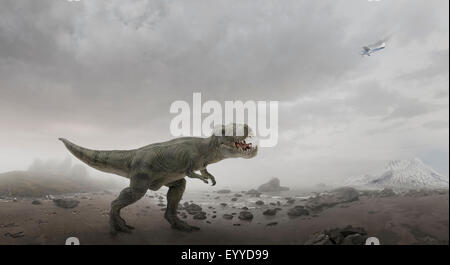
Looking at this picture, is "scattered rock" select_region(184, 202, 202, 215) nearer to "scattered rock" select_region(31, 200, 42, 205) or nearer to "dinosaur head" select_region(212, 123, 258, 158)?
"dinosaur head" select_region(212, 123, 258, 158)

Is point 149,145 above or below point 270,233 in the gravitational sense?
above

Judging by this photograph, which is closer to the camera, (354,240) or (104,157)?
(354,240)

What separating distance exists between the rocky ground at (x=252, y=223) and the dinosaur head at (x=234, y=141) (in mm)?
1393

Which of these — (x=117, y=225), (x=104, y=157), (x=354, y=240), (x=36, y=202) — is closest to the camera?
(x=354, y=240)

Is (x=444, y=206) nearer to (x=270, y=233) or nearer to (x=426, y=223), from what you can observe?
(x=426, y=223)

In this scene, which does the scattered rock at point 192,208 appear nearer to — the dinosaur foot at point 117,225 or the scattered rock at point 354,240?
the dinosaur foot at point 117,225

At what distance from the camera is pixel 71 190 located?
5992 mm

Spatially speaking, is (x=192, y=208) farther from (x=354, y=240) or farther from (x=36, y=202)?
(x=354, y=240)

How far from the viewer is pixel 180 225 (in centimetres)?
438

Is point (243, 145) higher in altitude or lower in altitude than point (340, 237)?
higher

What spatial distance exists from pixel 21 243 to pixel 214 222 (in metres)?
3.05

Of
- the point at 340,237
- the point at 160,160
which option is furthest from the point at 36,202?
the point at 340,237

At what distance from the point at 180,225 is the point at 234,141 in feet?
6.65
